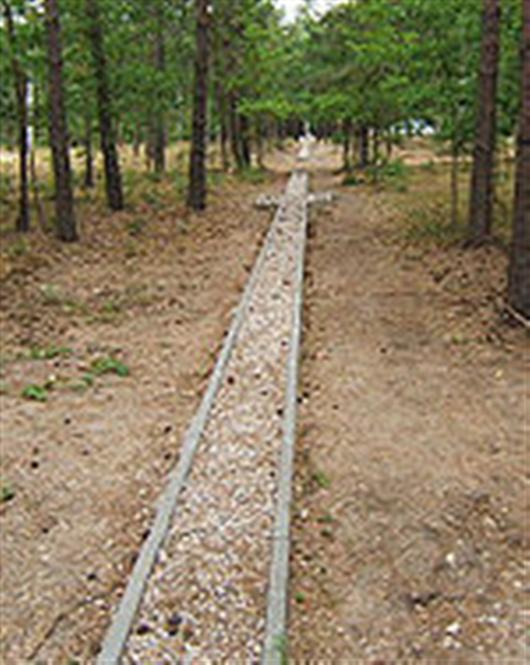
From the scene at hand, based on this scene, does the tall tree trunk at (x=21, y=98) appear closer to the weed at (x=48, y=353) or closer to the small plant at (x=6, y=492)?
the weed at (x=48, y=353)

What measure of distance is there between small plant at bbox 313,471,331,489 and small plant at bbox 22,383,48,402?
11.0ft

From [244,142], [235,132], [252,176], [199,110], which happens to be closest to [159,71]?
[199,110]

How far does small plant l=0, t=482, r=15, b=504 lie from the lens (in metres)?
6.07

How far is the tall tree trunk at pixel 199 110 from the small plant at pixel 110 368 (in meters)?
10.3

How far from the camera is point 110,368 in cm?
867

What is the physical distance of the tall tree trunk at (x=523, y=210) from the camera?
27.6 feet

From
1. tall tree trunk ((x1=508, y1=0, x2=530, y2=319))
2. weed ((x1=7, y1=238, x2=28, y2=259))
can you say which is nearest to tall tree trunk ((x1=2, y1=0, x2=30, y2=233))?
weed ((x1=7, y1=238, x2=28, y2=259))

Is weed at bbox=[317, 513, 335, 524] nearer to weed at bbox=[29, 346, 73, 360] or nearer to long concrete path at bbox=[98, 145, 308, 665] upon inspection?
long concrete path at bbox=[98, 145, 308, 665]

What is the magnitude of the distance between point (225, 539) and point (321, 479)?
1.10 metres

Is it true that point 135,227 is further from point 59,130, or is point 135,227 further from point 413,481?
point 413,481

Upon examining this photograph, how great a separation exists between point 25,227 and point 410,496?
12.7m

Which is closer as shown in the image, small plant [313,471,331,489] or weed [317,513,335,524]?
weed [317,513,335,524]

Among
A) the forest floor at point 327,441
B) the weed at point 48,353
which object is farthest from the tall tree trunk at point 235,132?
the weed at point 48,353

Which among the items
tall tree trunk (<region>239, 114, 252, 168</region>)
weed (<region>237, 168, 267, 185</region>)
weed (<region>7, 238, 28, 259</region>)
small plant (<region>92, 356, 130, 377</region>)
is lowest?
small plant (<region>92, 356, 130, 377</region>)
